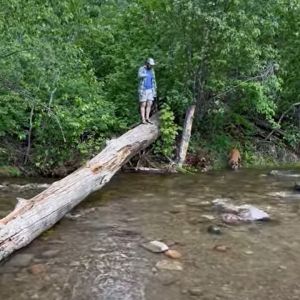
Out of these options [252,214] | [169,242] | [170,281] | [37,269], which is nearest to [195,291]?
[170,281]

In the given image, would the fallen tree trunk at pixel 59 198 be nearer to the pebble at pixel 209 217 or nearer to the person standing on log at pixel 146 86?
the person standing on log at pixel 146 86

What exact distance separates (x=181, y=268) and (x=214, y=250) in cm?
64

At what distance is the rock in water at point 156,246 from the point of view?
4797mm

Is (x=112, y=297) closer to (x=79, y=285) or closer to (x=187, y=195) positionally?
(x=79, y=285)

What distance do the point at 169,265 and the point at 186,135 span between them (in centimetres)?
658

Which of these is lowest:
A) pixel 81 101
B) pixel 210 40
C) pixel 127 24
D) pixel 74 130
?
pixel 74 130

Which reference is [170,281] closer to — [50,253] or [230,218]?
[50,253]

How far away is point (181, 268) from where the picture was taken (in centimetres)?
429

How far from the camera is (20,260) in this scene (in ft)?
14.5

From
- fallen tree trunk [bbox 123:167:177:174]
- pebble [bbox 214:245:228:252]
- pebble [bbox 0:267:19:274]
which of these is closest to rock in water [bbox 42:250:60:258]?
pebble [bbox 0:267:19:274]

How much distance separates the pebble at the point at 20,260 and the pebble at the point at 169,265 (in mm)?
1356

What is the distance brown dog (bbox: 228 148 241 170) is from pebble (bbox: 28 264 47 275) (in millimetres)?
7225

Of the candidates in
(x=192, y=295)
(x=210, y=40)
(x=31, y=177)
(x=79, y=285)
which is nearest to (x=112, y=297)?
(x=79, y=285)

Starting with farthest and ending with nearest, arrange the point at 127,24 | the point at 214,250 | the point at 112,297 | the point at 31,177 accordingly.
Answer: the point at 127,24 < the point at 31,177 < the point at 214,250 < the point at 112,297
